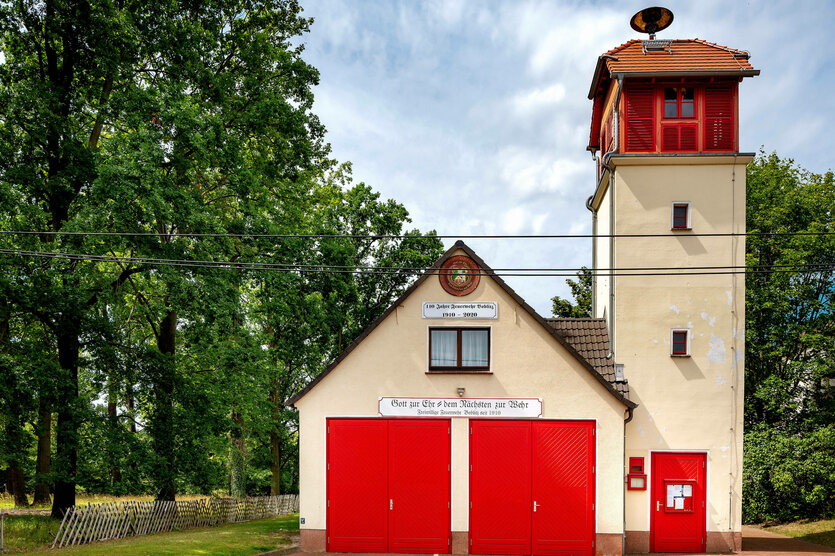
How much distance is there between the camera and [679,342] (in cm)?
1803

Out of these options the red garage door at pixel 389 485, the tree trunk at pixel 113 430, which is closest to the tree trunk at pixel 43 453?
the tree trunk at pixel 113 430

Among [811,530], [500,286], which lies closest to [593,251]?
[500,286]

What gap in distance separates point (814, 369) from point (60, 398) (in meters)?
29.1

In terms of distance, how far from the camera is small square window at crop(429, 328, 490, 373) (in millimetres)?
17500

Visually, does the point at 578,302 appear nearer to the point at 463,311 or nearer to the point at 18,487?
the point at 463,311

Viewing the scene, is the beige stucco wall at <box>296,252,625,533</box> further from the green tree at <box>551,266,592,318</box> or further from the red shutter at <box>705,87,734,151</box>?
the green tree at <box>551,266,592,318</box>

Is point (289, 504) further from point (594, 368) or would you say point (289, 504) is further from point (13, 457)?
point (594, 368)

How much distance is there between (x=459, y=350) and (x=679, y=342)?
6200 mm

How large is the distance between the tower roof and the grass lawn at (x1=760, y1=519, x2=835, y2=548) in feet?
48.0

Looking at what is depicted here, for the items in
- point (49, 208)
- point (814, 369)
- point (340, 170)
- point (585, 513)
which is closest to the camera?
point (585, 513)

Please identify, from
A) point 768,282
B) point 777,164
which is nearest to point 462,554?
point 768,282

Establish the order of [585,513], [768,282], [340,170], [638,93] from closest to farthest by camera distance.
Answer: [585,513] < [638,93] < [768,282] < [340,170]

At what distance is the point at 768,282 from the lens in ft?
100.0

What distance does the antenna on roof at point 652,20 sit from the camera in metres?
19.6
